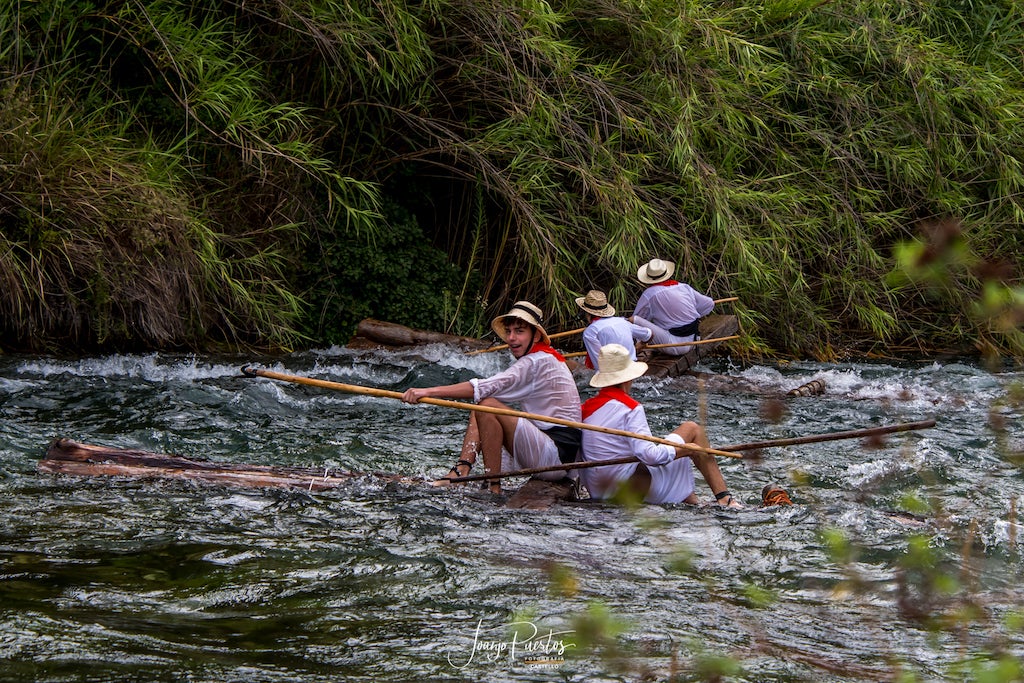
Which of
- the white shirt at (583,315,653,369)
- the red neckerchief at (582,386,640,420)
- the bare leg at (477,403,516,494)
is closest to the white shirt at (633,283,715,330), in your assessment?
the white shirt at (583,315,653,369)

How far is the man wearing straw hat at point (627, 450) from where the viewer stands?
6.08 m

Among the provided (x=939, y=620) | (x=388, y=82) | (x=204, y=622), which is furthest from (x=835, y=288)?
(x=204, y=622)

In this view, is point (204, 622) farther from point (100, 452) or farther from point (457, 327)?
point (457, 327)

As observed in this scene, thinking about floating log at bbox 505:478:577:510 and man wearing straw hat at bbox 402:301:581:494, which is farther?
man wearing straw hat at bbox 402:301:581:494

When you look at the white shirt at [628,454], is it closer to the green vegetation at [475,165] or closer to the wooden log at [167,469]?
the wooden log at [167,469]

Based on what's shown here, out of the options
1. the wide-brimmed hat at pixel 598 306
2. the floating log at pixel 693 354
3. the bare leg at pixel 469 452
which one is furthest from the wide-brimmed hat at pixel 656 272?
the bare leg at pixel 469 452

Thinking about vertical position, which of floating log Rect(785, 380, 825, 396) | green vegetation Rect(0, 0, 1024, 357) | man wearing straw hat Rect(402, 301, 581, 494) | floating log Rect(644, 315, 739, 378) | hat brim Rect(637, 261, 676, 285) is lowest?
floating log Rect(785, 380, 825, 396)

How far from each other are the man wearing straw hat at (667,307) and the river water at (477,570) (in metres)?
2.66

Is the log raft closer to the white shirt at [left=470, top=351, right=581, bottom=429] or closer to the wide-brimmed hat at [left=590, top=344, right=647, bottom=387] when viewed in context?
the white shirt at [left=470, top=351, right=581, bottom=429]

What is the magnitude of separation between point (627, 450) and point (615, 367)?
0.43 m

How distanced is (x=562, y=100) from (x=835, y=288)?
12.5 ft

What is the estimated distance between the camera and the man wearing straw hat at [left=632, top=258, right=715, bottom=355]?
35.3ft

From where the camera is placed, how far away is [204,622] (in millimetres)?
4316

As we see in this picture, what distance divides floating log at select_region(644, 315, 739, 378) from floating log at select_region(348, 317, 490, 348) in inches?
67.8
